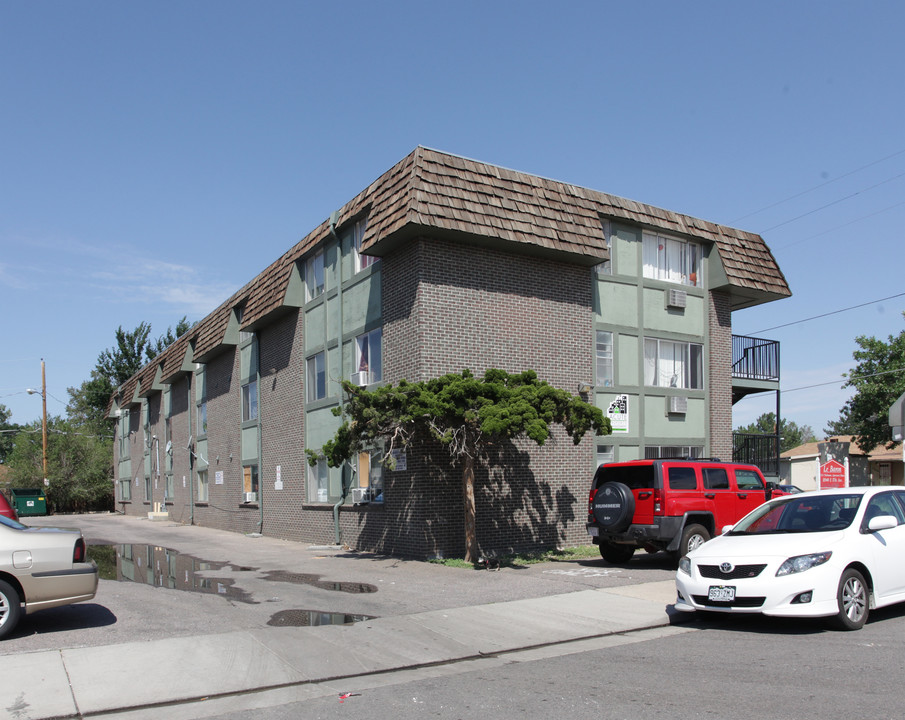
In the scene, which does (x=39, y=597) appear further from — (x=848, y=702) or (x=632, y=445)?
(x=632, y=445)

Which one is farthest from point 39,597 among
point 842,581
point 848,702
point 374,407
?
point 842,581

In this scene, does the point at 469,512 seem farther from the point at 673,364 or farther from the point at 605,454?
the point at 673,364

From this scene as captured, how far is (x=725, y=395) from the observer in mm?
21375

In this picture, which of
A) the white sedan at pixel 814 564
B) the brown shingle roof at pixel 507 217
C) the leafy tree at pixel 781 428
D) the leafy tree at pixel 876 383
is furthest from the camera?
the leafy tree at pixel 781 428

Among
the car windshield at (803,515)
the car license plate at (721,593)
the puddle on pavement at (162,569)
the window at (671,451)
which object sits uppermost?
the window at (671,451)

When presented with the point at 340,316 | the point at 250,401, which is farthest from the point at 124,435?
the point at 340,316

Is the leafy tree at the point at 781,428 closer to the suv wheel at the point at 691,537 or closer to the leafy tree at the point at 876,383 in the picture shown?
the leafy tree at the point at 876,383

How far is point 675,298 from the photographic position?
66.9ft

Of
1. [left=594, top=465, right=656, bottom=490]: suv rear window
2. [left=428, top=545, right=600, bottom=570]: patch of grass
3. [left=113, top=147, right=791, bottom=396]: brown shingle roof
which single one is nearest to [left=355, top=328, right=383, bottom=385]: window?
[left=113, top=147, right=791, bottom=396]: brown shingle roof

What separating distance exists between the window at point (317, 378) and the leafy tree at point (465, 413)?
5687 mm

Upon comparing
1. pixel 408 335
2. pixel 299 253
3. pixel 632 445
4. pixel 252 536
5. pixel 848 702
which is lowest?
pixel 252 536

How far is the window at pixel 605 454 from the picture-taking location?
62.3 ft

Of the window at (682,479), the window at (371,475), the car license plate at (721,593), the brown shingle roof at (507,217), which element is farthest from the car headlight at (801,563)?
the window at (371,475)

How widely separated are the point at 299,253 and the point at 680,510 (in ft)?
41.8
